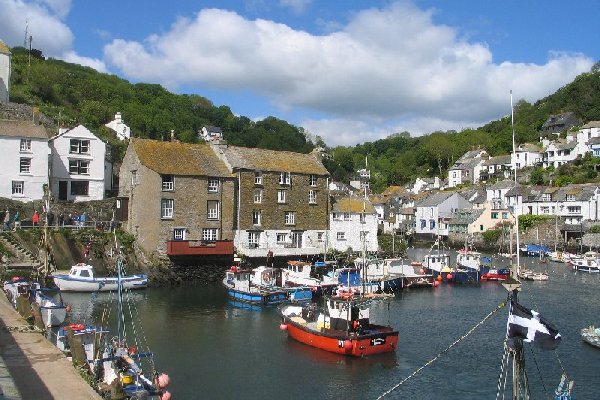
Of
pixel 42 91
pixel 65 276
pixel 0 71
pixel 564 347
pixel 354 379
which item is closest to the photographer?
pixel 354 379

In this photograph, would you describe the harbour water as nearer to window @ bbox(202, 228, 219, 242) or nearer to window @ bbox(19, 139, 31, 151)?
window @ bbox(202, 228, 219, 242)

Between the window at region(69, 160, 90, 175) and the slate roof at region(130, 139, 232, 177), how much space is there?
860cm

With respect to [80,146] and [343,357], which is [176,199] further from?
[343,357]

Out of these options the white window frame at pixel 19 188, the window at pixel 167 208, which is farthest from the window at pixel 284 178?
the white window frame at pixel 19 188

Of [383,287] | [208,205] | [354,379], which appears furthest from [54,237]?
[354,379]

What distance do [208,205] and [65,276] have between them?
15.3 metres

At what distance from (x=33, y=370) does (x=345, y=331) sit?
660 inches

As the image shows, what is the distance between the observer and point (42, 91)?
331 feet

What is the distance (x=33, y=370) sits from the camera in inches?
744

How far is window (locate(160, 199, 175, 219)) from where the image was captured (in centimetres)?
5330

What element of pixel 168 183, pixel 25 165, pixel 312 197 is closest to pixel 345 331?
pixel 168 183

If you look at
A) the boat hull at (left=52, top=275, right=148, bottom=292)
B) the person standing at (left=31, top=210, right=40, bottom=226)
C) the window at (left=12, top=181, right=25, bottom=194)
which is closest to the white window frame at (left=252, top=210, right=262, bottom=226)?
the boat hull at (left=52, top=275, right=148, bottom=292)

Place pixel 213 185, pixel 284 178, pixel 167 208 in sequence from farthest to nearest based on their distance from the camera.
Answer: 1. pixel 284 178
2. pixel 213 185
3. pixel 167 208

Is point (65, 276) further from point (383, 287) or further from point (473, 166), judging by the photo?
point (473, 166)
